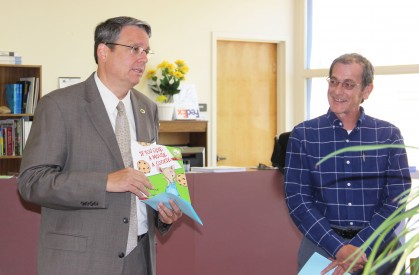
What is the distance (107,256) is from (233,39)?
21.2ft

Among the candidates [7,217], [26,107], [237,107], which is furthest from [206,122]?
[7,217]

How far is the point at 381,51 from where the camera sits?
8180mm

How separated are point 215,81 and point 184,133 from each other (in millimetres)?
775

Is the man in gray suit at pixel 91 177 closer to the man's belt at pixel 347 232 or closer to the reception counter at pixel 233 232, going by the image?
the man's belt at pixel 347 232

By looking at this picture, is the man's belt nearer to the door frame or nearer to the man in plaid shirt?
the man in plaid shirt

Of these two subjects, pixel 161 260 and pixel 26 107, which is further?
pixel 26 107

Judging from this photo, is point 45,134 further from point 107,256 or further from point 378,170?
point 378,170

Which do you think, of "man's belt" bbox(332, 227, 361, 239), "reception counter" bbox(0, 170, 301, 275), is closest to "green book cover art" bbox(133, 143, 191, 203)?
"man's belt" bbox(332, 227, 361, 239)

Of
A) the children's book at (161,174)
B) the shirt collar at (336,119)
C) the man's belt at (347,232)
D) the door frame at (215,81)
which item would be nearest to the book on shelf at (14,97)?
the door frame at (215,81)

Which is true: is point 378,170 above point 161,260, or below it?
above

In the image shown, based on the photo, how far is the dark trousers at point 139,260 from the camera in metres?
2.16

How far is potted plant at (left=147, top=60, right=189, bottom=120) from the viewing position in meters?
7.46

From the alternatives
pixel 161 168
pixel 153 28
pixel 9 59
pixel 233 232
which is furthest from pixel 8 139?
pixel 161 168

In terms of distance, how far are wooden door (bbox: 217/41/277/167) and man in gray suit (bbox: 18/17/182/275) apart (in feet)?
19.8
